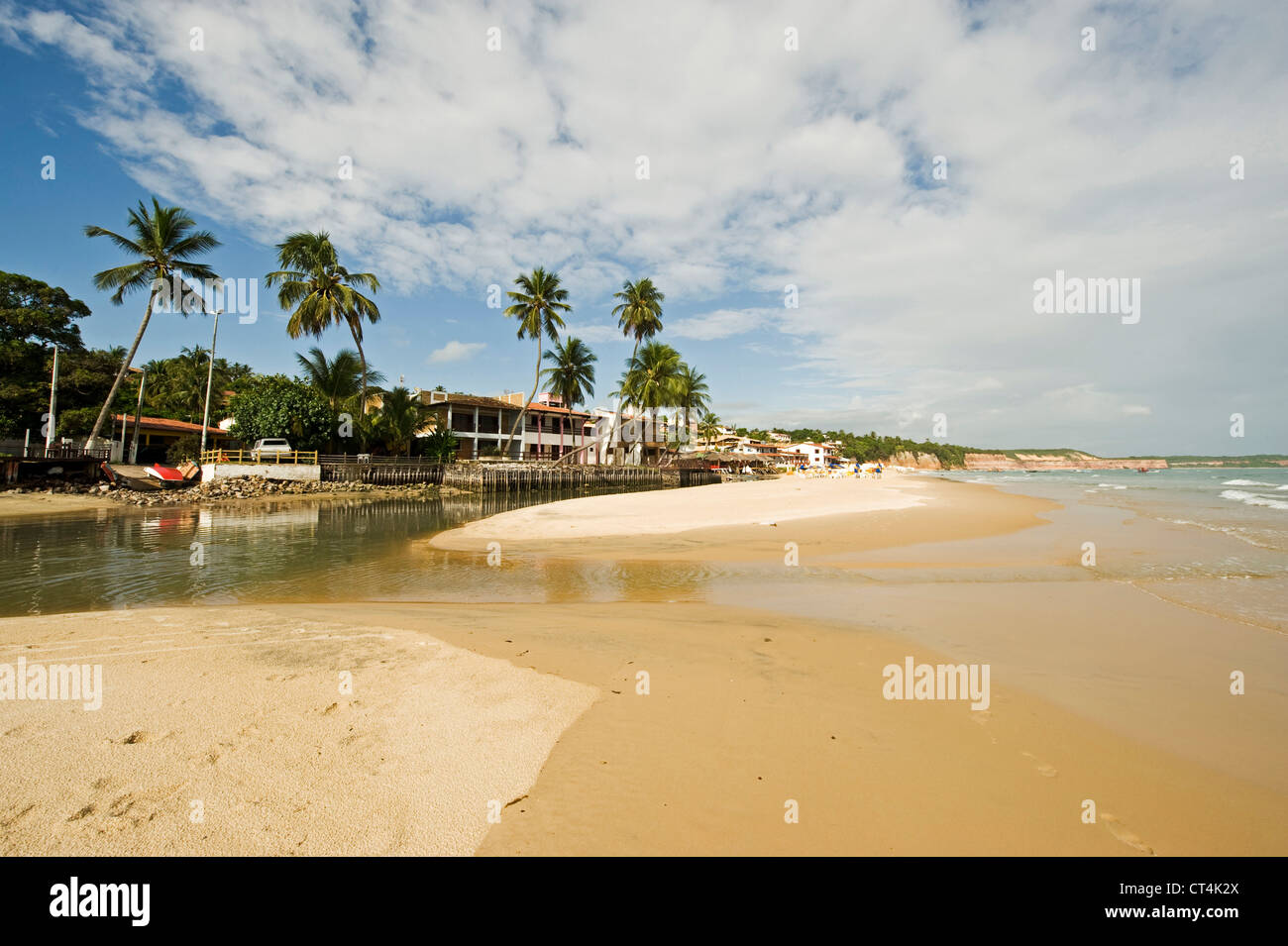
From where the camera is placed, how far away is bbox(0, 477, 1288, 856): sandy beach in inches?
102

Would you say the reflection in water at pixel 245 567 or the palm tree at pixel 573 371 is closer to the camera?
the reflection in water at pixel 245 567

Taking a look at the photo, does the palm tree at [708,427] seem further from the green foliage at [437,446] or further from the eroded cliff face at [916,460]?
the eroded cliff face at [916,460]

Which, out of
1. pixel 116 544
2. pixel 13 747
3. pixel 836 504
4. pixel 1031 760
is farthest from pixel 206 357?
pixel 1031 760

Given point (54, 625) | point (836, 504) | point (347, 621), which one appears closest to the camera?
point (54, 625)

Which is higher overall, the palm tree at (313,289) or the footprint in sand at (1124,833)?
the palm tree at (313,289)

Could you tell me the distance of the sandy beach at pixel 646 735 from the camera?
259 cm

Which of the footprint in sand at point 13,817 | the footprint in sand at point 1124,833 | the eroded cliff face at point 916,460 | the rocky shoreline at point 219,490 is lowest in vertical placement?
the footprint in sand at point 1124,833

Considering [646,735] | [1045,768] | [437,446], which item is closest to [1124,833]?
[1045,768]

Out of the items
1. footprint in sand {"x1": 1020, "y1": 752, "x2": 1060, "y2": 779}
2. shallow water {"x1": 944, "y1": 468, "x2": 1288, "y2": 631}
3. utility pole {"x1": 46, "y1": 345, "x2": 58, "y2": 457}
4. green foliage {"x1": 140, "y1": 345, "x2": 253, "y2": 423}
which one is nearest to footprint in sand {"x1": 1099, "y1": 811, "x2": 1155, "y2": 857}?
footprint in sand {"x1": 1020, "y1": 752, "x2": 1060, "y2": 779}

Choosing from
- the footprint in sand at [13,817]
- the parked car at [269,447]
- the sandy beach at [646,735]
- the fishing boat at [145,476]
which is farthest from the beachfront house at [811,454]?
the footprint in sand at [13,817]

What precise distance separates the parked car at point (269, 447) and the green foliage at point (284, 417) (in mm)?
625

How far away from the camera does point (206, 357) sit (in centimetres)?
5906
